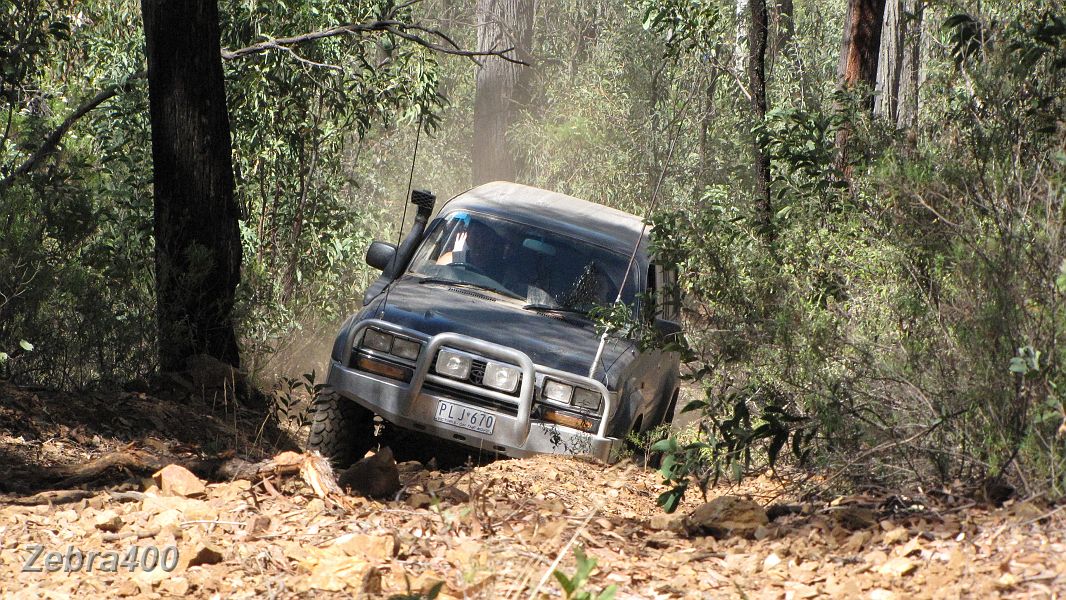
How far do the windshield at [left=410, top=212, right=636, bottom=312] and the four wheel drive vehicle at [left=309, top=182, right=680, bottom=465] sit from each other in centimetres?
1

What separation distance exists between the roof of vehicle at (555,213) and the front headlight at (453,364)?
1772mm

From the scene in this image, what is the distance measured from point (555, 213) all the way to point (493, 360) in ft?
7.06

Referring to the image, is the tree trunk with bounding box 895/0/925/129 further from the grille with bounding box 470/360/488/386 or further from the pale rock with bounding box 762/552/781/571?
the pale rock with bounding box 762/552/781/571

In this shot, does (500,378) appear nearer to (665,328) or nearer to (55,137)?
(665,328)

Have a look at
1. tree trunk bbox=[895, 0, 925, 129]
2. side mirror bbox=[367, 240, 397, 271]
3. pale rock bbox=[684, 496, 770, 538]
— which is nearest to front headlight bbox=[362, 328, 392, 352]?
side mirror bbox=[367, 240, 397, 271]

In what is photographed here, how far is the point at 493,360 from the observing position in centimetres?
620

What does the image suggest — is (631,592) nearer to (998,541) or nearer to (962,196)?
(998,541)

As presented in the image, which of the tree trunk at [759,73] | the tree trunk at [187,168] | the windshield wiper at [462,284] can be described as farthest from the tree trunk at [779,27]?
the tree trunk at [187,168]

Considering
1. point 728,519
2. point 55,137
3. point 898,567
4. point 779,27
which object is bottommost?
point 728,519

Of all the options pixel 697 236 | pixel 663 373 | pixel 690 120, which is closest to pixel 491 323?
pixel 697 236

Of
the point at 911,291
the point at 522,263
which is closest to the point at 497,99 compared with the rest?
the point at 522,263

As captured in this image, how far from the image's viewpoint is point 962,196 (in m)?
5.04

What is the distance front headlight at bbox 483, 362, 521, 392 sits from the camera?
6191 mm

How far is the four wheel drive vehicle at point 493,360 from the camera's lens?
→ 6191mm
